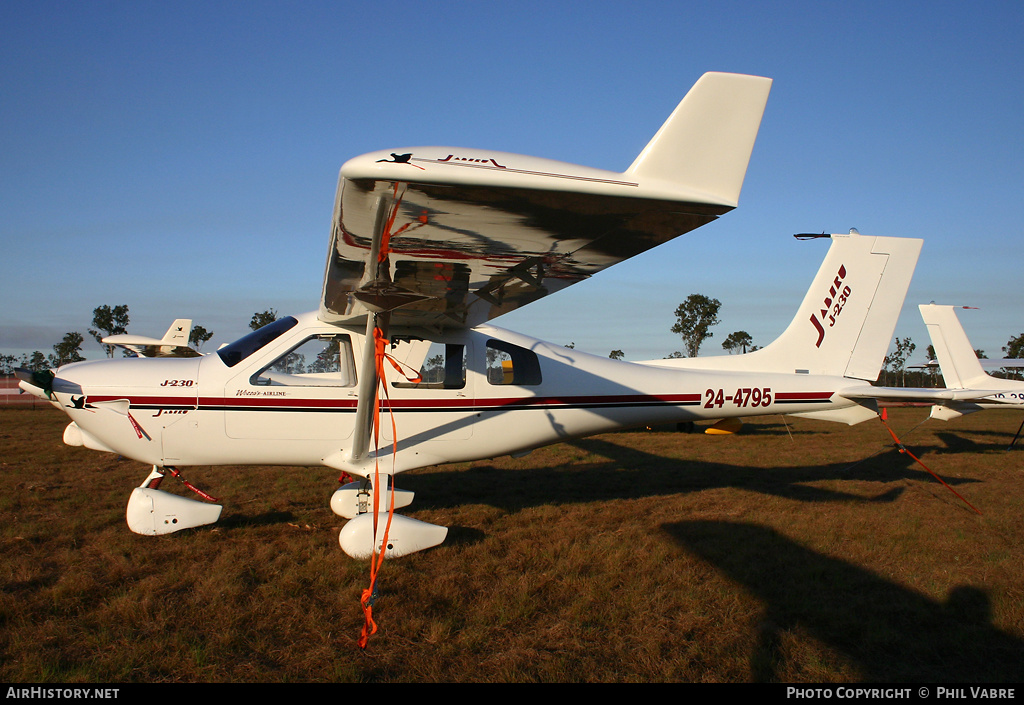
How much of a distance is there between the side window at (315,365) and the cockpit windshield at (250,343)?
0.22m

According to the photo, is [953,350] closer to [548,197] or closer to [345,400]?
[345,400]

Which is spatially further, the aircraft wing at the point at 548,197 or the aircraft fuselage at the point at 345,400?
the aircraft fuselage at the point at 345,400

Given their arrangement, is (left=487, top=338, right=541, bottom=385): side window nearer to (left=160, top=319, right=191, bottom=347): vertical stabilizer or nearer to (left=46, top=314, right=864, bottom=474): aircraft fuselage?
(left=46, top=314, right=864, bottom=474): aircraft fuselage

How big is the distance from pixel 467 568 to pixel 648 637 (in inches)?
62.5

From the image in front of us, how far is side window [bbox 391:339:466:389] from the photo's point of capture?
5484 millimetres

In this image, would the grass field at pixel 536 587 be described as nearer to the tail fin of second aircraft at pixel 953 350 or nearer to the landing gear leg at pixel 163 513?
the landing gear leg at pixel 163 513

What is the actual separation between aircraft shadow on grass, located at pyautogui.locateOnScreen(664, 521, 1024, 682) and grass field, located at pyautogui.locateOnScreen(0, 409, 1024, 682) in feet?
0.05

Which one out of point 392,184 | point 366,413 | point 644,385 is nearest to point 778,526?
point 644,385

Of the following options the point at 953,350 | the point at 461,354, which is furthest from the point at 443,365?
the point at 953,350

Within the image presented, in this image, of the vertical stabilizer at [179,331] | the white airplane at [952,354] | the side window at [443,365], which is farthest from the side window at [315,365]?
the vertical stabilizer at [179,331]

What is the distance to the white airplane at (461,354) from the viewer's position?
245cm

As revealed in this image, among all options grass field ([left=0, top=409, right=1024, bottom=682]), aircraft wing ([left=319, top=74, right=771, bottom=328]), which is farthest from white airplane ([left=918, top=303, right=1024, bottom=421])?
aircraft wing ([left=319, top=74, right=771, bottom=328])

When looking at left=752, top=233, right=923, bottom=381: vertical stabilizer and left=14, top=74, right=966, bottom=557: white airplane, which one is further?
left=752, top=233, right=923, bottom=381: vertical stabilizer

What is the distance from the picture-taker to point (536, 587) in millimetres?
4102
